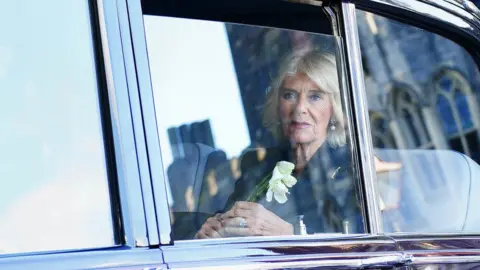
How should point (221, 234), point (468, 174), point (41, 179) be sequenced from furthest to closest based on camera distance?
point (468, 174) < point (221, 234) < point (41, 179)

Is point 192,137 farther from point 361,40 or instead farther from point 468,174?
point 468,174

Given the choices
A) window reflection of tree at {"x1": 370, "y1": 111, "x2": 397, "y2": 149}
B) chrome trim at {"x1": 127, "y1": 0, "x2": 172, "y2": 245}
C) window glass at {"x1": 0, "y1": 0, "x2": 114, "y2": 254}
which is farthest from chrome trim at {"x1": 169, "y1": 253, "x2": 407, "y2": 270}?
window reflection of tree at {"x1": 370, "y1": 111, "x2": 397, "y2": 149}

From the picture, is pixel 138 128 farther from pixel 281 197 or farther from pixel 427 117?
pixel 427 117

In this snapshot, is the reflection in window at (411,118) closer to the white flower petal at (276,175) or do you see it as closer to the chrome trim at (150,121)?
the white flower petal at (276,175)

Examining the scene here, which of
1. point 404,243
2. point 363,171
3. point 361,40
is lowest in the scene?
point 404,243

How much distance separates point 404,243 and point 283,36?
2.08 ft

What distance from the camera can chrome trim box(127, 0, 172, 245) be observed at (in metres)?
2.21

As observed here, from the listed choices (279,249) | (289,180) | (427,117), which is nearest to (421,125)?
(427,117)

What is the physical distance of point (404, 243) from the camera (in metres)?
2.64

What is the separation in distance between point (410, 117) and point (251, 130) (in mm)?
578

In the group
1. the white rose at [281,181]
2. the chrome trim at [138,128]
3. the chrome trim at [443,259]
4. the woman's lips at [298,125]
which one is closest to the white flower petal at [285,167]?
the white rose at [281,181]

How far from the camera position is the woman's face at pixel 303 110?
2701 millimetres

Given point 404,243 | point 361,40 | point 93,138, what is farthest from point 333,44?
point 93,138

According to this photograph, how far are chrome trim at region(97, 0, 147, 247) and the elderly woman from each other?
15.3 inches
